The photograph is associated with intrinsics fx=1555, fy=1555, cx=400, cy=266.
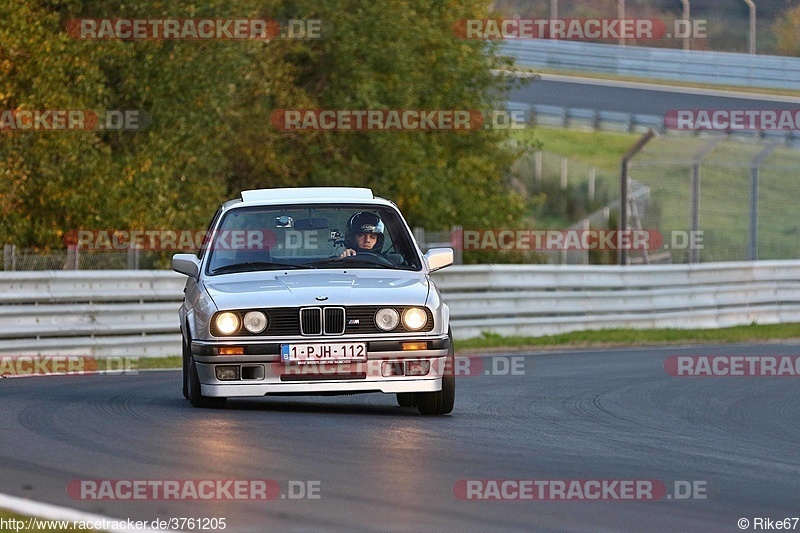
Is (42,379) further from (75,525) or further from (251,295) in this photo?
(75,525)

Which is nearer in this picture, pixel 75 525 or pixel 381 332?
pixel 75 525

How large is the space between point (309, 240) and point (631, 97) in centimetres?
3686

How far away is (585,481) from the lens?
7.62 metres

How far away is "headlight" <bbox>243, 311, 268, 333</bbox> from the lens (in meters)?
10.3

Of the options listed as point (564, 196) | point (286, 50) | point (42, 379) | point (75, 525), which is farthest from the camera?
point (564, 196)

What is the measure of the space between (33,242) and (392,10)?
9457 mm

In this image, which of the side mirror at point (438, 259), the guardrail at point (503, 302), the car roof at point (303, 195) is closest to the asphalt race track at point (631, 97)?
the guardrail at point (503, 302)

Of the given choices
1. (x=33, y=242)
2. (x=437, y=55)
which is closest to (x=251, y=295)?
(x=33, y=242)

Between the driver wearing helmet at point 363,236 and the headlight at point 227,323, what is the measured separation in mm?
1289

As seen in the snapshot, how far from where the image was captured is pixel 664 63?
4656 cm
